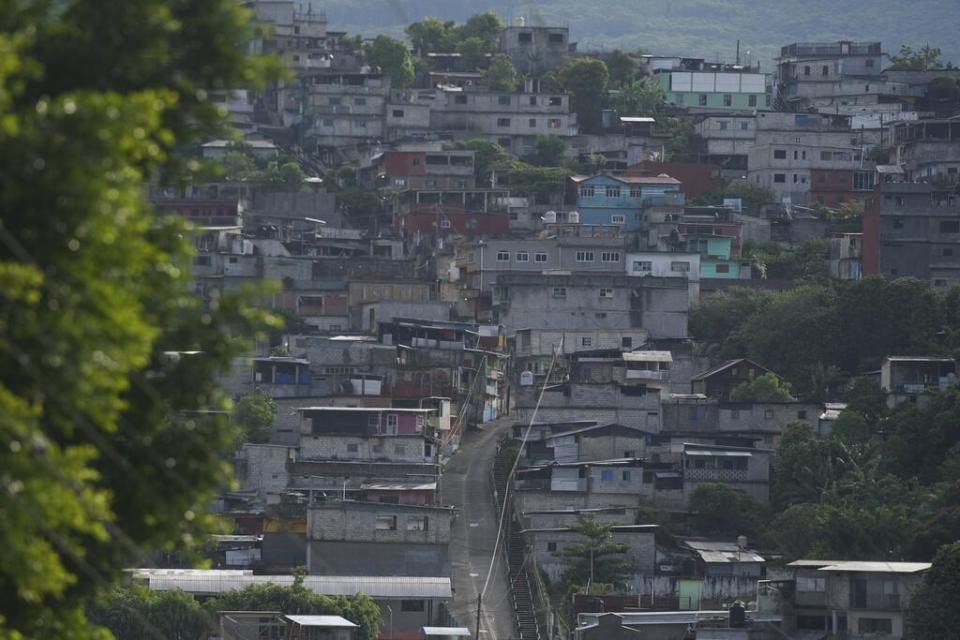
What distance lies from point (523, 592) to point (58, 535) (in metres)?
42.3

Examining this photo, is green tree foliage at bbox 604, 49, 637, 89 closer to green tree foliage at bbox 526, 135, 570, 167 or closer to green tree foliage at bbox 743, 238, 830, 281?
green tree foliage at bbox 526, 135, 570, 167

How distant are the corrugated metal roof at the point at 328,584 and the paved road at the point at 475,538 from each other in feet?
2.61

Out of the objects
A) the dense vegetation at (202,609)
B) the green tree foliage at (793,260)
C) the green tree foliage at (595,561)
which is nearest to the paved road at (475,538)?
the green tree foliage at (595,561)

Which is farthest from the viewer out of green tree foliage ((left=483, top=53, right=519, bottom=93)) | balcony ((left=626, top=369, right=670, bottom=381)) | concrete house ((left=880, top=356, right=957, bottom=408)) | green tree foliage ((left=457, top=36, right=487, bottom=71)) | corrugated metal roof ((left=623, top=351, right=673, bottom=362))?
green tree foliage ((left=457, top=36, right=487, bottom=71))

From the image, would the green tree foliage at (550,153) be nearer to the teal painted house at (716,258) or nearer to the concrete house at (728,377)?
the teal painted house at (716,258)

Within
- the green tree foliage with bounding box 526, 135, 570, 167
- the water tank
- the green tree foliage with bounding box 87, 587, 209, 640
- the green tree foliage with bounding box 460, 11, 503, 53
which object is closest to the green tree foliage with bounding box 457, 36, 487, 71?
the green tree foliage with bounding box 460, 11, 503, 53

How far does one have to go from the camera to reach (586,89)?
4218 inches

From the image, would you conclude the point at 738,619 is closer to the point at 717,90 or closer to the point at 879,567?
the point at 879,567

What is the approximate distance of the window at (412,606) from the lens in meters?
56.4

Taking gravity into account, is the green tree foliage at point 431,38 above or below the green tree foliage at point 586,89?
above

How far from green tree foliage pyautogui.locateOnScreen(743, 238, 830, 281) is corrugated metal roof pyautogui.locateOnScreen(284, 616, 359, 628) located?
Result: 35.4 metres

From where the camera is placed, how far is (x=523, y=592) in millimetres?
58250

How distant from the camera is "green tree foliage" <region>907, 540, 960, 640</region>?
1914 inches

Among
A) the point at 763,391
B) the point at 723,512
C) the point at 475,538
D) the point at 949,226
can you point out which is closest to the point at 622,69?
the point at 949,226
